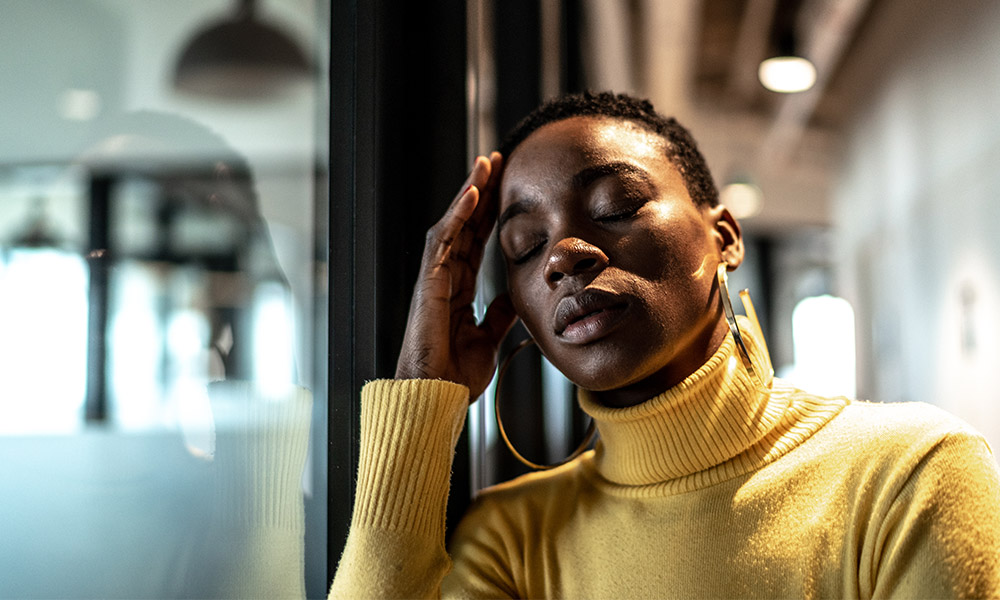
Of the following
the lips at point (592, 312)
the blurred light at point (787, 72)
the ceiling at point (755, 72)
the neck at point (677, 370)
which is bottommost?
the neck at point (677, 370)

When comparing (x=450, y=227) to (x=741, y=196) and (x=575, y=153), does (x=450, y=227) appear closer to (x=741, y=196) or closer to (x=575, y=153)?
(x=575, y=153)

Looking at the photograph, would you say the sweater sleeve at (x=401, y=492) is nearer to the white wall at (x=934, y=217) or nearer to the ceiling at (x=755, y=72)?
the ceiling at (x=755, y=72)

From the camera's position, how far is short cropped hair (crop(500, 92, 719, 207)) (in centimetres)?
122

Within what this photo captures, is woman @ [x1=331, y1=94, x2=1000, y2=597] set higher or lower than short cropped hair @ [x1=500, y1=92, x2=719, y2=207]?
lower

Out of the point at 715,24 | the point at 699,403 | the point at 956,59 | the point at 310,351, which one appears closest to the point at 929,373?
the point at 956,59

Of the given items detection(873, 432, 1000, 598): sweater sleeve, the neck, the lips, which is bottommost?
detection(873, 432, 1000, 598): sweater sleeve

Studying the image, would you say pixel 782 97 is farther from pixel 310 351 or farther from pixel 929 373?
pixel 310 351

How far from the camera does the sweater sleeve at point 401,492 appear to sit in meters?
1.01

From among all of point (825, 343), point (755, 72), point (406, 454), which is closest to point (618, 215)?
point (406, 454)

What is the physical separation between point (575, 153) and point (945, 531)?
610mm

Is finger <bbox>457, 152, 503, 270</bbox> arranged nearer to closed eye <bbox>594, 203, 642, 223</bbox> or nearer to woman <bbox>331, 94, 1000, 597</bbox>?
woman <bbox>331, 94, 1000, 597</bbox>

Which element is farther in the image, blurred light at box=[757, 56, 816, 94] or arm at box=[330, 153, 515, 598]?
blurred light at box=[757, 56, 816, 94]

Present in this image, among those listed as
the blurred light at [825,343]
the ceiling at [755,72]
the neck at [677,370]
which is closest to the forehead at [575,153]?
the neck at [677,370]

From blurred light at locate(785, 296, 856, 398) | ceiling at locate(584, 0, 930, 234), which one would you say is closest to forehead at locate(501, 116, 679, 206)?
ceiling at locate(584, 0, 930, 234)
